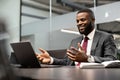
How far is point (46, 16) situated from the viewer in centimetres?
611

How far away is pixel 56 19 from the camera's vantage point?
5.70 meters

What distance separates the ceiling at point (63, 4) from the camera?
16.7ft

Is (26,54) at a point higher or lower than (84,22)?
lower

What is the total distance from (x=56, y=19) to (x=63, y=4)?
19.9 inches

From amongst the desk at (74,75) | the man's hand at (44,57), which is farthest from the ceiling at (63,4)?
the desk at (74,75)

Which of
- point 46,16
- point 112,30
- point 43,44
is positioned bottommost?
point 43,44

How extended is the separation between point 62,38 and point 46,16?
95 cm

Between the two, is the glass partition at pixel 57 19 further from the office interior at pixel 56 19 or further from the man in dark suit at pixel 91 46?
the man in dark suit at pixel 91 46

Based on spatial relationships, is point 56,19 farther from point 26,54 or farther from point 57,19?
point 26,54

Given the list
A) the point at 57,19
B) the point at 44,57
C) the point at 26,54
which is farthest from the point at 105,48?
the point at 57,19

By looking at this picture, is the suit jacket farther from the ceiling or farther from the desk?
the ceiling

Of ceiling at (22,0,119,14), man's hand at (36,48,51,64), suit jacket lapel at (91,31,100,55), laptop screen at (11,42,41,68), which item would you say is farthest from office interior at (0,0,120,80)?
laptop screen at (11,42,41,68)

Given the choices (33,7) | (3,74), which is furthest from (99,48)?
(33,7)

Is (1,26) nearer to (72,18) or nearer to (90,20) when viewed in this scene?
(90,20)
